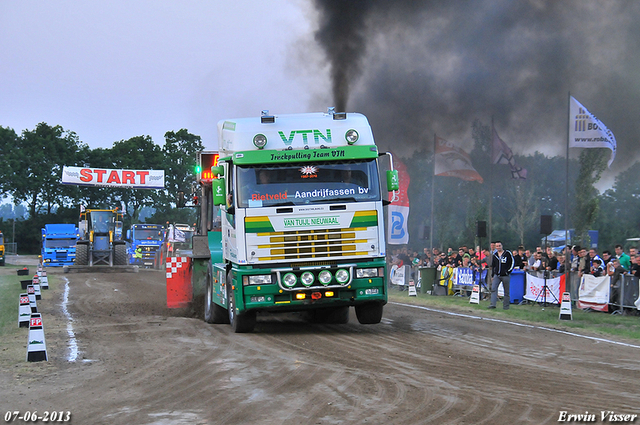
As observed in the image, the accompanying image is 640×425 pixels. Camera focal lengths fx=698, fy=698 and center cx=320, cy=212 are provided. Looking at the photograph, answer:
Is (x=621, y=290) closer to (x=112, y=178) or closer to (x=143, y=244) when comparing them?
(x=143, y=244)

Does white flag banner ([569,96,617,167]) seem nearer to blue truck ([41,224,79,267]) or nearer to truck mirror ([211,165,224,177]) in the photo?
truck mirror ([211,165,224,177])

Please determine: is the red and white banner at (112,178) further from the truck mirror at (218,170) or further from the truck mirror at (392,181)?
the truck mirror at (392,181)

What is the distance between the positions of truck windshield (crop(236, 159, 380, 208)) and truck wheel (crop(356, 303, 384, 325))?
2.33 meters

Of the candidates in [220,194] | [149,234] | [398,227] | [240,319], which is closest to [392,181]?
[220,194]

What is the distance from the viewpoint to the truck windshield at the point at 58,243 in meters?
47.2

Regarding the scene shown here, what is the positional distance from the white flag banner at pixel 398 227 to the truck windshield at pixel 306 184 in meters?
14.1

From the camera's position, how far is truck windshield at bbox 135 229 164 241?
50.4m

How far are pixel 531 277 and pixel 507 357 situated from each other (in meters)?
10.9

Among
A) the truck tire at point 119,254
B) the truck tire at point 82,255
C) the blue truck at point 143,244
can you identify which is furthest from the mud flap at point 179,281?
the blue truck at point 143,244

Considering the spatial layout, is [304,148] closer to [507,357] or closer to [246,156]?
[246,156]

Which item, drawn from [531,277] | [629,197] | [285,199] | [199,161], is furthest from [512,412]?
[629,197]

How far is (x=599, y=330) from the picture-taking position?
13.3m

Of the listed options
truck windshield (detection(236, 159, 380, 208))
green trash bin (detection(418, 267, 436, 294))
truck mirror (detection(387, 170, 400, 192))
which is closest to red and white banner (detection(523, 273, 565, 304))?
green trash bin (detection(418, 267, 436, 294))

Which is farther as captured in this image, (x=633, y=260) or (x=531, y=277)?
(x=531, y=277)
